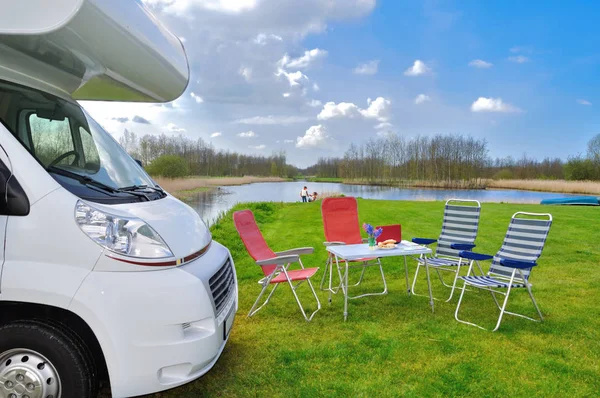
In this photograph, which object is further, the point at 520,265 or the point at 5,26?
the point at 520,265

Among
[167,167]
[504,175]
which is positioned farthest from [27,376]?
[504,175]

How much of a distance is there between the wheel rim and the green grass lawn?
86 centimetres

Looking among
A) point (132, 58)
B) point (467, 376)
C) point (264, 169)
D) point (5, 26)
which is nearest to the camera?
point (5, 26)

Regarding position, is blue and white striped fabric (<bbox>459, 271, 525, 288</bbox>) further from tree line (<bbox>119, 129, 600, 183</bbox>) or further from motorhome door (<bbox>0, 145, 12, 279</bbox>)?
tree line (<bbox>119, 129, 600, 183</bbox>)

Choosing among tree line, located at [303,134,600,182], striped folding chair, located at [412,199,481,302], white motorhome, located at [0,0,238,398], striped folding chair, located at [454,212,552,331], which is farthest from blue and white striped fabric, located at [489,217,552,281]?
tree line, located at [303,134,600,182]

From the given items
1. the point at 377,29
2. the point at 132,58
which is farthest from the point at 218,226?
the point at 132,58

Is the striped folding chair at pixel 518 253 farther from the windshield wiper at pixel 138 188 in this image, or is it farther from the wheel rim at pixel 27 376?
the wheel rim at pixel 27 376

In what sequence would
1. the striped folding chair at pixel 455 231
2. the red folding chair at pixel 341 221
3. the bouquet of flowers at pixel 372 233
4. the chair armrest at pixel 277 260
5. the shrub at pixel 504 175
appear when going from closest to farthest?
the chair armrest at pixel 277 260
the bouquet of flowers at pixel 372 233
the striped folding chair at pixel 455 231
the red folding chair at pixel 341 221
the shrub at pixel 504 175

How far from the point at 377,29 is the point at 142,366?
11184 mm

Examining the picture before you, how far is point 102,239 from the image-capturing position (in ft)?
6.84

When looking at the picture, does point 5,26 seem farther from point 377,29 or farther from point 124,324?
point 377,29

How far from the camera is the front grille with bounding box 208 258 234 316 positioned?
2.46 metres

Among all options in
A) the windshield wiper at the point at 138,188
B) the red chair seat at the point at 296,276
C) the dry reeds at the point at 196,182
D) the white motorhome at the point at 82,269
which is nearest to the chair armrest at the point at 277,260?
the red chair seat at the point at 296,276

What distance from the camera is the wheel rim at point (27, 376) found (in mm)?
2072
